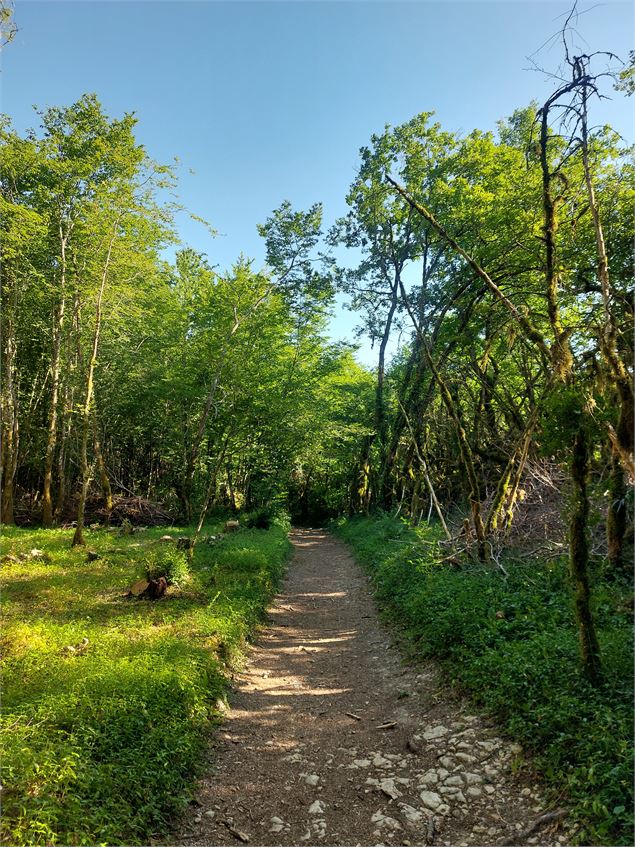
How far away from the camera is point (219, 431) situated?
16.8 meters

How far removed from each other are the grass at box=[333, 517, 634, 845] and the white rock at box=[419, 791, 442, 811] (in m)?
0.82

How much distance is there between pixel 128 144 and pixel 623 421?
11825 mm

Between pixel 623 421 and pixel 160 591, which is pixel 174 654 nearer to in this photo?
pixel 160 591

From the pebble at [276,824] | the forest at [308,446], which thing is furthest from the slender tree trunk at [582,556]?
the pebble at [276,824]

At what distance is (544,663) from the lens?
13.7ft

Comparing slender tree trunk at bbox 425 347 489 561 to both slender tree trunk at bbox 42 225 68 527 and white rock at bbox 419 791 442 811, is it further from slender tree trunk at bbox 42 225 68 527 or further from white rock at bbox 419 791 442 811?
slender tree trunk at bbox 42 225 68 527

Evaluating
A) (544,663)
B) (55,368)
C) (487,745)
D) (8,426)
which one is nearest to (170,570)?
(487,745)

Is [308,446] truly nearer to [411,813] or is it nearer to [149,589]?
[149,589]

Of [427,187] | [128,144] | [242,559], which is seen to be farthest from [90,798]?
[427,187]

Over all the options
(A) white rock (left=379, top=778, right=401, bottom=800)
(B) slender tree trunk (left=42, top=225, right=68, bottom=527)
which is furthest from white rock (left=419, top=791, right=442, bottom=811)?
(B) slender tree trunk (left=42, top=225, right=68, bottom=527)

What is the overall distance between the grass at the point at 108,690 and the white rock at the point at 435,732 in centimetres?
213

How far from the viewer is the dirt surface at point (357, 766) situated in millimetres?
3102

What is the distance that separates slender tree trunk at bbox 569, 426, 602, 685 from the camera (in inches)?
152

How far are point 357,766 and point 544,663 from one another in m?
2.01
